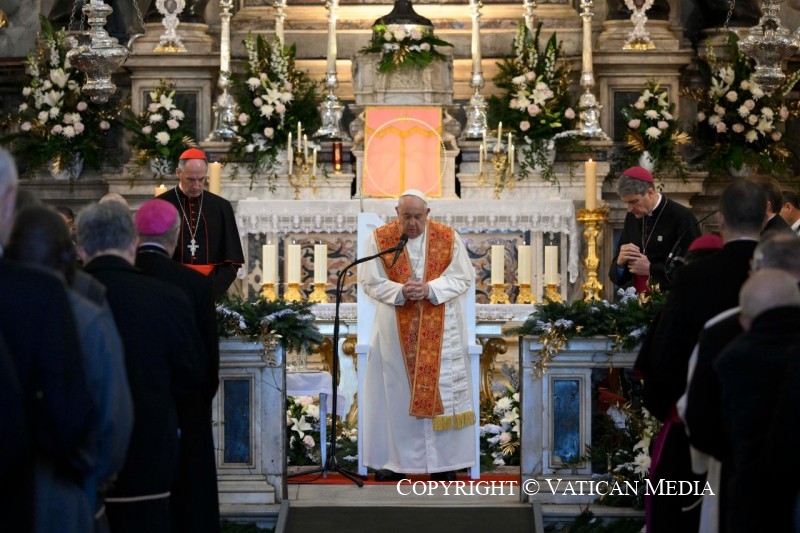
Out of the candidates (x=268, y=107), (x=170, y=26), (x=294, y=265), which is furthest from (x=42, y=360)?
(x=170, y=26)

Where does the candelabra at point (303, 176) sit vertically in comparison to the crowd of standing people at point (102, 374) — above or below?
above

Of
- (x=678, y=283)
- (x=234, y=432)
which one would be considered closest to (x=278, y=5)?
(x=234, y=432)

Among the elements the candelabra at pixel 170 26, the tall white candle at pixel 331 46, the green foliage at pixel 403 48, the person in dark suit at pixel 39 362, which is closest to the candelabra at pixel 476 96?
the green foliage at pixel 403 48

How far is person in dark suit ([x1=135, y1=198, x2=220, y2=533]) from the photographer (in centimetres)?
605

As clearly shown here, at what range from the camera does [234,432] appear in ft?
26.3

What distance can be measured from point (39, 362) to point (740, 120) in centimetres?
971

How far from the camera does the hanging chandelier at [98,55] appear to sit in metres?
8.75

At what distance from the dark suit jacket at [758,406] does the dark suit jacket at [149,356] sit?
6.44 feet

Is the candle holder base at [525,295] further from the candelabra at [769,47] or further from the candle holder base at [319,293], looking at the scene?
the candelabra at [769,47]

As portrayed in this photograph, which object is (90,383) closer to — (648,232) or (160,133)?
(648,232)

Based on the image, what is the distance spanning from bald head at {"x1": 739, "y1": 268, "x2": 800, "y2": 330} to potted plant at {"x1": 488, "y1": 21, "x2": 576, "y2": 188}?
7.76 meters

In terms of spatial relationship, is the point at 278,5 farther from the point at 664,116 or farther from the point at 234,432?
the point at 234,432

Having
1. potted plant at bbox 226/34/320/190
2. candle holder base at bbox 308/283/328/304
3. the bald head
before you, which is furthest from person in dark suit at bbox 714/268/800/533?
potted plant at bbox 226/34/320/190

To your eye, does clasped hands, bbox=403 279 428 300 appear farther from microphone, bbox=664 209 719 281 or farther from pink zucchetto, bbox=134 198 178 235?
pink zucchetto, bbox=134 198 178 235
